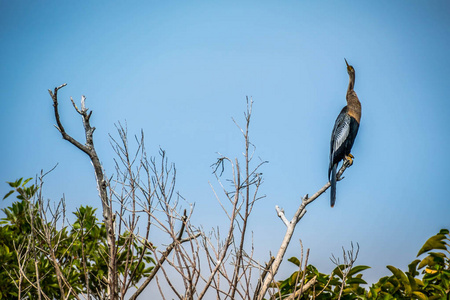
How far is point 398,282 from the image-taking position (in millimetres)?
3516

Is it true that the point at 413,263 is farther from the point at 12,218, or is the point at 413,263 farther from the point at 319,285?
the point at 12,218

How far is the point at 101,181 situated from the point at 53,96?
2.62 feet

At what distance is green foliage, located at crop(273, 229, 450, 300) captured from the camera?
132 inches

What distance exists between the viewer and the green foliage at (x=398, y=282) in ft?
11.0

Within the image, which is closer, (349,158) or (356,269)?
(356,269)

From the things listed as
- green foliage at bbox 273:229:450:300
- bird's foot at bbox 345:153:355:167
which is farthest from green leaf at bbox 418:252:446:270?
bird's foot at bbox 345:153:355:167

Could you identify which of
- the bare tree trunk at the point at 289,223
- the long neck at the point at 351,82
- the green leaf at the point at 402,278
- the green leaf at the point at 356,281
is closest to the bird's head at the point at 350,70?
the long neck at the point at 351,82

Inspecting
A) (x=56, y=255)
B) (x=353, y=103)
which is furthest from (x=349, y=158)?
(x=56, y=255)

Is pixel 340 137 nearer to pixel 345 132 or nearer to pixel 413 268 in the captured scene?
pixel 345 132

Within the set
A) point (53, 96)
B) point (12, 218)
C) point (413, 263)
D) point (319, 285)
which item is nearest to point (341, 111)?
point (413, 263)

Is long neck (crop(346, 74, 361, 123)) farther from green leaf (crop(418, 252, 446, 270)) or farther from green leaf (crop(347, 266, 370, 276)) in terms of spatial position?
green leaf (crop(347, 266, 370, 276))

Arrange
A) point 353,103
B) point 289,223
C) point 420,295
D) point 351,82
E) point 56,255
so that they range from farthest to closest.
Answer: point 351,82 → point 353,103 → point 56,255 → point 289,223 → point 420,295

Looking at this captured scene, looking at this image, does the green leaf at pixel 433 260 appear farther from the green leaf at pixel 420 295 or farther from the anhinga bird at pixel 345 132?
the anhinga bird at pixel 345 132

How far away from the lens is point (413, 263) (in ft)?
12.1
